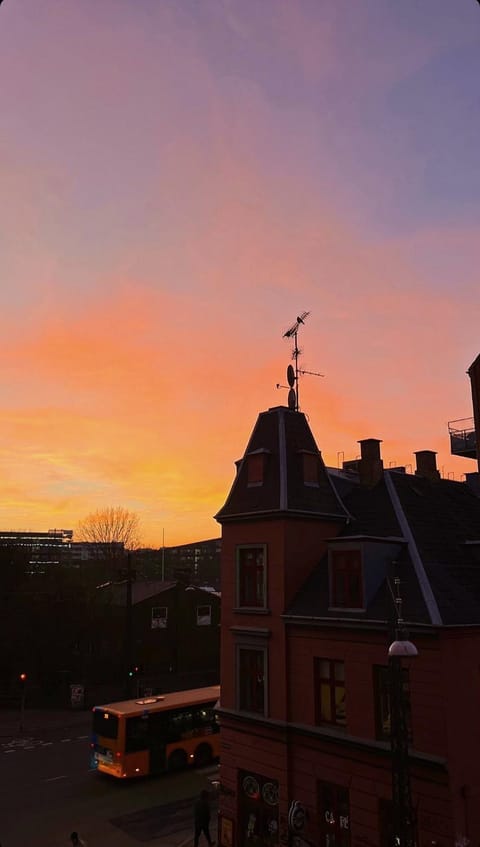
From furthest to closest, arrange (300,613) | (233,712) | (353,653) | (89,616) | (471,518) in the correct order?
(89,616)
(471,518)
(233,712)
(300,613)
(353,653)

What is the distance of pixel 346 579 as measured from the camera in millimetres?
20188

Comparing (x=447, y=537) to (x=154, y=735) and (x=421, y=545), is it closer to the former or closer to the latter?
(x=421, y=545)

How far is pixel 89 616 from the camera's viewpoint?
51594 millimetres

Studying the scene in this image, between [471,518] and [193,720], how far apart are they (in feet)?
55.9

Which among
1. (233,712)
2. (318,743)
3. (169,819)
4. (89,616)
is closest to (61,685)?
(89,616)

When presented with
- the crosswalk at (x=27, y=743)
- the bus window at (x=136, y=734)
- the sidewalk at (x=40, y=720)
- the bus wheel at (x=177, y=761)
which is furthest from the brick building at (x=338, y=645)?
the sidewalk at (x=40, y=720)

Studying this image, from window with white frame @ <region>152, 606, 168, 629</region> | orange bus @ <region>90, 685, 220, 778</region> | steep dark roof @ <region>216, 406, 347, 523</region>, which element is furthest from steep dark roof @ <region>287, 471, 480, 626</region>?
window with white frame @ <region>152, 606, 168, 629</region>

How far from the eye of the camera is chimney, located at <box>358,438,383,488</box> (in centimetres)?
2434

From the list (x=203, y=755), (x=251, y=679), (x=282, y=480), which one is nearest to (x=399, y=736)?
(x=251, y=679)

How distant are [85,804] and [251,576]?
1220 cm

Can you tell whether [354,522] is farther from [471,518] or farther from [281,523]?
[471,518]

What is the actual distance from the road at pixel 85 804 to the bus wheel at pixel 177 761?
399 mm

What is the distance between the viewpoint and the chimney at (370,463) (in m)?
24.3

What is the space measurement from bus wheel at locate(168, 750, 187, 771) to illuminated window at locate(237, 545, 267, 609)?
1146 cm
